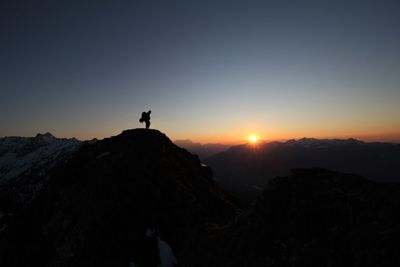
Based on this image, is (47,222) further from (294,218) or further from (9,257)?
(294,218)

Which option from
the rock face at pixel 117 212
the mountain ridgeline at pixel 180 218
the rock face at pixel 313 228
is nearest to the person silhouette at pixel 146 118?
the mountain ridgeline at pixel 180 218

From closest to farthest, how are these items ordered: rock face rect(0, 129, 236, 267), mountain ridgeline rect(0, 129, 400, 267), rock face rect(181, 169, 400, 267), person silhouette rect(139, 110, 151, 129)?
rock face rect(181, 169, 400, 267), mountain ridgeline rect(0, 129, 400, 267), rock face rect(0, 129, 236, 267), person silhouette rect(139, 110, 151, 129)

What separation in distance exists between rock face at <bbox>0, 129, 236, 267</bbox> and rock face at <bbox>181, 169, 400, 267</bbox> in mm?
5718

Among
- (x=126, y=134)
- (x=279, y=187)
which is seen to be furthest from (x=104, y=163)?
(x=279, y=187)

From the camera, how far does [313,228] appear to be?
1966 cm

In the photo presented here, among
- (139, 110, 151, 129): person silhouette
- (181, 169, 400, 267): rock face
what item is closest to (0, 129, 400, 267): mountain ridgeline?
(181, 169, 400, 267): rock face

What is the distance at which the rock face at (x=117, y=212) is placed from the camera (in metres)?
37.8

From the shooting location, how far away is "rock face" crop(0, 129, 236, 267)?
Answer: 3784 cm

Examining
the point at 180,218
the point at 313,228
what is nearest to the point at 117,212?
the point at 180,218

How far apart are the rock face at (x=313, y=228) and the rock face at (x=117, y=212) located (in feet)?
18.8

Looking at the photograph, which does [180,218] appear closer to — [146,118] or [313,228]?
[313,228]

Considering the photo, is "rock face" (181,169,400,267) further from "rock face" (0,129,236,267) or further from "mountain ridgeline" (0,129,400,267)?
"rock face" (0,129,236,267)

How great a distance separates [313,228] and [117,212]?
28251 millimetres

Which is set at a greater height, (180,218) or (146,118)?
(146,118)
